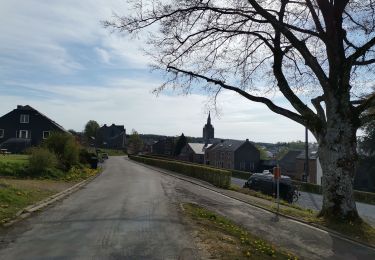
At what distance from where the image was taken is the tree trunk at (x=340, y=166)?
14.7 meters

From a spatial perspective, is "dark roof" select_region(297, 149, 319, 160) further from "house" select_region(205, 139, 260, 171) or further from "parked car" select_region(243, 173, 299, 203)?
"parked car" select_region(243, 173, 299, 203)

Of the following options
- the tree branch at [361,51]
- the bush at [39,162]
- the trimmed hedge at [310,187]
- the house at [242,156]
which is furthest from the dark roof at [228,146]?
the tree branch at [361,51]

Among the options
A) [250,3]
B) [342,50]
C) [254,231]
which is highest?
[250,3]

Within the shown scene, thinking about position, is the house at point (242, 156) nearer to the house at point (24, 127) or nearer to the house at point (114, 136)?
the house at point (24, 127)

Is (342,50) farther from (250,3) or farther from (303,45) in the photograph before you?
(250,3)

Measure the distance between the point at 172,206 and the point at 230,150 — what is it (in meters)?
93.4

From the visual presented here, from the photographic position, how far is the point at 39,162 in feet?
93.5

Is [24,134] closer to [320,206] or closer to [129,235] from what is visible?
[320,206]

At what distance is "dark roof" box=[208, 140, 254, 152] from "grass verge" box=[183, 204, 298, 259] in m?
95.4

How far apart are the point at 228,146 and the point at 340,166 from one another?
98117 millimetres

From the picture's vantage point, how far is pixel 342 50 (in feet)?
50.6

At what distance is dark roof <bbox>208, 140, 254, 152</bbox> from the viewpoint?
109 m

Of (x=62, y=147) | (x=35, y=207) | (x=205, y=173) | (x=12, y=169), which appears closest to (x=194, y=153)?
(x=205, y=173)

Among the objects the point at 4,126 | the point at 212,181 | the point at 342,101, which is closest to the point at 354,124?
the point at 342,101
